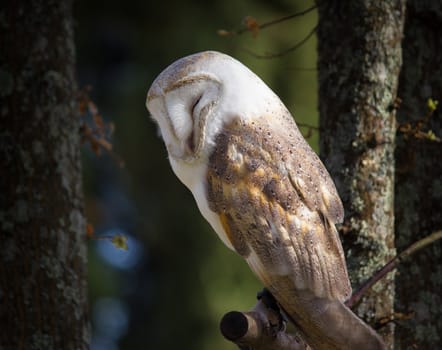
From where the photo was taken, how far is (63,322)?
3092mm

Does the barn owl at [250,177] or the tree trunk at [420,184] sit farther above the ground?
the barn owl at [250,177]

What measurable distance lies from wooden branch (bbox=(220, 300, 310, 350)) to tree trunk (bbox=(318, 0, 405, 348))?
523mm

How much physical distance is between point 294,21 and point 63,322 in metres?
5.18

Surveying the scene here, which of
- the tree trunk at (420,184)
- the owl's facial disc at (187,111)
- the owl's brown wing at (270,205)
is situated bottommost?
the tree trunk at (420,184)

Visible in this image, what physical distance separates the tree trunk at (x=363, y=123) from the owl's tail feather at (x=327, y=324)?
54 cm

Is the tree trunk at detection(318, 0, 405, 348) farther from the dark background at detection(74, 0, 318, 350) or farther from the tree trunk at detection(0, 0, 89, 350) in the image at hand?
the dark background at detection(74, 0, 318, 350)

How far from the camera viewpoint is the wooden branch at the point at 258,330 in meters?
2.09

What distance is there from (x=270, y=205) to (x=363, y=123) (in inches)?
26.2

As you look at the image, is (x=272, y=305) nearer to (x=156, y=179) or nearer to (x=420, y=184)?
(x=420, y=184)

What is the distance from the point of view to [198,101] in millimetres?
2410

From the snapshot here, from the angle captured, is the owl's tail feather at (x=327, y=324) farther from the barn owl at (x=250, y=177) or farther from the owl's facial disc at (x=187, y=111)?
the owl's facial disc at (x=187, y=111)

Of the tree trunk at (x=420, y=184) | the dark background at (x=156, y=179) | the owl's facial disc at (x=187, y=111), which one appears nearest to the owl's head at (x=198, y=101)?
the owl's facial disc at (x=187, y=111)

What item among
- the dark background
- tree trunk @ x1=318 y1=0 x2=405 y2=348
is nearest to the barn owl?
tree trunk @ x1=318 y1=0 x2=405 y2=348

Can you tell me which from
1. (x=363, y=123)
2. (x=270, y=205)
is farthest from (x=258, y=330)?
(x=363, y=123)
